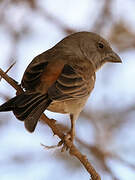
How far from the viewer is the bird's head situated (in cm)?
624

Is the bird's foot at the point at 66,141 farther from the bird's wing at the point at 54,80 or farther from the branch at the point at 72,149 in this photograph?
the bird's wing at the point at 54,80

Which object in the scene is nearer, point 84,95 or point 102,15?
point 84,95

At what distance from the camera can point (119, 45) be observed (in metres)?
8.42

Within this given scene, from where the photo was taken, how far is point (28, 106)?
446 centimetres

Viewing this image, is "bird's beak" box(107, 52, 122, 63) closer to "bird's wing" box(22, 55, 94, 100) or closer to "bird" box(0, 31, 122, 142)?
"bird" box(0, 31, 122, 142)

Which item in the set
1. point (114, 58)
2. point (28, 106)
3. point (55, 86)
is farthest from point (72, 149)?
point (114, 58)

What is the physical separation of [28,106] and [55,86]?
0.40 meters

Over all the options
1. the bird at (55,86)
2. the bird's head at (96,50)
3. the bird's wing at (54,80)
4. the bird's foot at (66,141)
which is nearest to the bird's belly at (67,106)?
the bird at (55,86)

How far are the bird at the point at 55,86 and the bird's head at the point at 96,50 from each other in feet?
0.46

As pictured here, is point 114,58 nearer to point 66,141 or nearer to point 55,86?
point 55,86

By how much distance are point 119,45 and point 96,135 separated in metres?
1.86

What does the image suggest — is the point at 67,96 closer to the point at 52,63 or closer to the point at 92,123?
the point at 52,63

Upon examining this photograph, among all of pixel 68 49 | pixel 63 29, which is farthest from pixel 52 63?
pixel 63 29

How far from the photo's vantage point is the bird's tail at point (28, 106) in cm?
429
